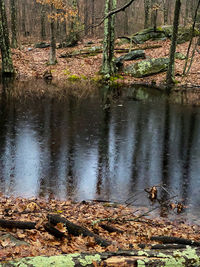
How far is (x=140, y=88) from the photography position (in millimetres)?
22891

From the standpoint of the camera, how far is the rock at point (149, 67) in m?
25.7

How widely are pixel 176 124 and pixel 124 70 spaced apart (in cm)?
1465

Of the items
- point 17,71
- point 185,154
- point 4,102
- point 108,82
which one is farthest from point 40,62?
point 185,154

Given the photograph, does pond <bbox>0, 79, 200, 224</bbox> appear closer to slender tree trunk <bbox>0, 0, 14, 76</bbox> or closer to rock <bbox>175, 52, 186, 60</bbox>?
slender tree trunk <bbox>0, 0, 14, 76</bbox>

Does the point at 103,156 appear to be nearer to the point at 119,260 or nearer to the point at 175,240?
the point at 175,240

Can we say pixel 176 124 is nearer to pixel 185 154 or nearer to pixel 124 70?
pixel 185 154

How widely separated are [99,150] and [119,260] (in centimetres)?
769

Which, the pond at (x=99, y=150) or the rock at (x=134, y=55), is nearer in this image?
the pond at (x=99, y=150)

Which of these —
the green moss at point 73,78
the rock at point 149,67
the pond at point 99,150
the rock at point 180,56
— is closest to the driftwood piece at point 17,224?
the pond at point 99,150

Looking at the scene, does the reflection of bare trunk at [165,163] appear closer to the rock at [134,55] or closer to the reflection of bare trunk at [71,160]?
the reflection of bare trunk at [71,160]

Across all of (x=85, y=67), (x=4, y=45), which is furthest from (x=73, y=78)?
(x=4, y=45)

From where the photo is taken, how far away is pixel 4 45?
23.2m

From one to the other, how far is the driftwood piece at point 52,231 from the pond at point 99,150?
261cm

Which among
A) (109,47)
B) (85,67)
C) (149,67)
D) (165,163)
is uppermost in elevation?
(109,47)
